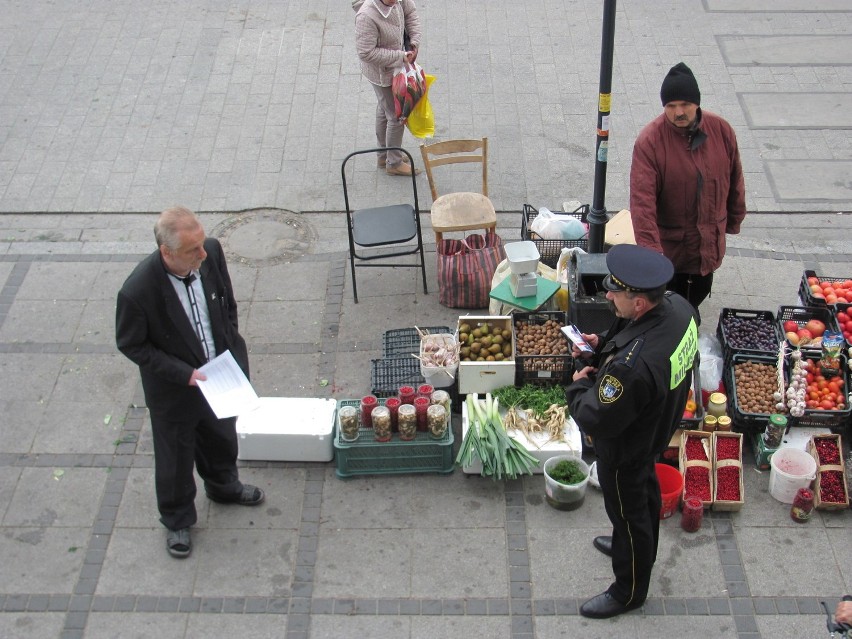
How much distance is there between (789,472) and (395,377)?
2685 mm

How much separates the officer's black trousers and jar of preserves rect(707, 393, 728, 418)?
1.45 m

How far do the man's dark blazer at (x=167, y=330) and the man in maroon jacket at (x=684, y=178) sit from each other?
112 inches

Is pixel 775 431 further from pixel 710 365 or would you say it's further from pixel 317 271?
pixel 317 271

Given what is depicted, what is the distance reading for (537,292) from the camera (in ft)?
21.5

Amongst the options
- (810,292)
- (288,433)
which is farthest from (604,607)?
(810,292)

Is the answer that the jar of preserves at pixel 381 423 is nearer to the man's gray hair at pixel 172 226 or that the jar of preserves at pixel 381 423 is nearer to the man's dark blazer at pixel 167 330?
the man's dark blazer at pixel 167 330

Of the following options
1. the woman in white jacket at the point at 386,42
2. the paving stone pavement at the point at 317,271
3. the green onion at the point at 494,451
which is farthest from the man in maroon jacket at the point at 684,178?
the woman in white jacket at the point at 386,42

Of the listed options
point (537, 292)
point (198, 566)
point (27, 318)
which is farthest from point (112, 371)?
point (537, 292)

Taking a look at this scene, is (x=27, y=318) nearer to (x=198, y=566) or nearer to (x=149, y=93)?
(x=198, y=566)

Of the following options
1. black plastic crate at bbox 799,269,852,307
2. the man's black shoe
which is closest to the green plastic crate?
the man's black shoe

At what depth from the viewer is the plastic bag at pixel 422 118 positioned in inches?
330

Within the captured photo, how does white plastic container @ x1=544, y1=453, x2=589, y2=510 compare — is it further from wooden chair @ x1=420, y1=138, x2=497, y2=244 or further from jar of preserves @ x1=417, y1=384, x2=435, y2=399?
wooden chair @ x1=420, y1=138, x2=497, y2=244

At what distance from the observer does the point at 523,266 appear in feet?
20.8

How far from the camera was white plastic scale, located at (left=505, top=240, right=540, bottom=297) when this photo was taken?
20.8 feet
